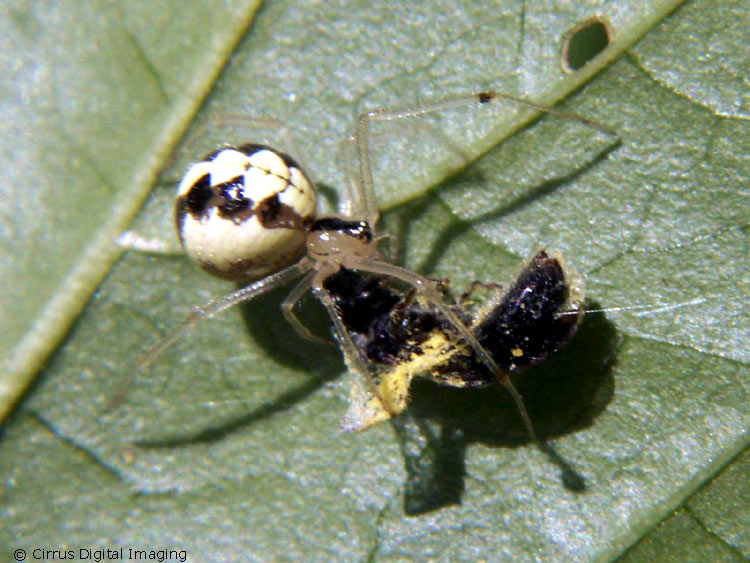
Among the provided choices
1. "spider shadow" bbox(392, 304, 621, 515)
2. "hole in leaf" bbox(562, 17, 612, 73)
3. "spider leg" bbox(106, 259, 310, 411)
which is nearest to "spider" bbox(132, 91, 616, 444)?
"spider leg" bbox(106, 259, 310, 411)

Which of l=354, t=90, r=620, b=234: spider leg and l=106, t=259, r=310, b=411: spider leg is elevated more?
l=354, t=90, r=620, b=234: spider leg

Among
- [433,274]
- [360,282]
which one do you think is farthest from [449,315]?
[360,282]

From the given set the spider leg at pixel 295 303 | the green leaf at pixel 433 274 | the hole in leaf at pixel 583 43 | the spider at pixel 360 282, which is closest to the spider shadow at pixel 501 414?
the green leaf at pixel 433 274

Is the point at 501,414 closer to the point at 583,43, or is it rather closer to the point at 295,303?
the point at 295,303

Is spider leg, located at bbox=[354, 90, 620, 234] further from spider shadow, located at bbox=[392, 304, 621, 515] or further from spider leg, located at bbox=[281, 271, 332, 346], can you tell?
spider shadow, located at bbox=[392, 304, 621, 515]

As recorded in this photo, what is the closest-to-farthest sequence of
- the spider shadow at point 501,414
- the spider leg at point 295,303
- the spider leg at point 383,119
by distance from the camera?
1. the spider shadow at point 501,414
2. the spider leg at point 383,119
3. the spider leg at point 295,303

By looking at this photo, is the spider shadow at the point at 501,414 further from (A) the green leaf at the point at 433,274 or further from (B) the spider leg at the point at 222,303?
(B) the spider leg at the point at 222,303

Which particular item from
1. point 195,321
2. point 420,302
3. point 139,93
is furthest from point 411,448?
point 139,93
